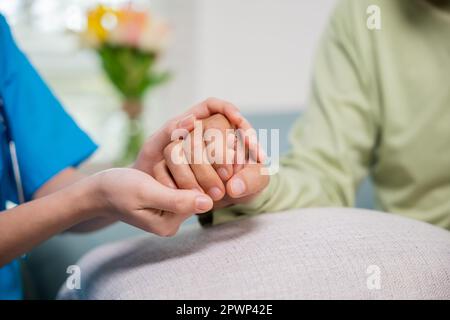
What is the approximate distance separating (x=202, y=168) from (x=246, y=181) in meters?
0.06

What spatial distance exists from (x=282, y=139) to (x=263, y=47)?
0.79 metres

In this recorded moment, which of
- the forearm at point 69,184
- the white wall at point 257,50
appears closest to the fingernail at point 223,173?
the forearm at point 69,184

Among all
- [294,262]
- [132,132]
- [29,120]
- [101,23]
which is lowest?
[132,132]

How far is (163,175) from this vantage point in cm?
58

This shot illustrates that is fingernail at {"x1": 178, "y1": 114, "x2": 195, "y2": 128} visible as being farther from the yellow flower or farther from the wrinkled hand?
the yellow flower

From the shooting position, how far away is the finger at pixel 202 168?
55cm

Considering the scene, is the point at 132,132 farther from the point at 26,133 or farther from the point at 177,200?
the point at 177,200

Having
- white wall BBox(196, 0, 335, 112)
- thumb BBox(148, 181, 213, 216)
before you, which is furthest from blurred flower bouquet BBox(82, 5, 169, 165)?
thumb BBox(148, 181, 213, 216)

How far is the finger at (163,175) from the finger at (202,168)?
0.03 m

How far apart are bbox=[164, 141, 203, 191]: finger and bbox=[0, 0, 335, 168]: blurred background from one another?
112 centimetres

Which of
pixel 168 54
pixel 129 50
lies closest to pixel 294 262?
pixel 129 50
